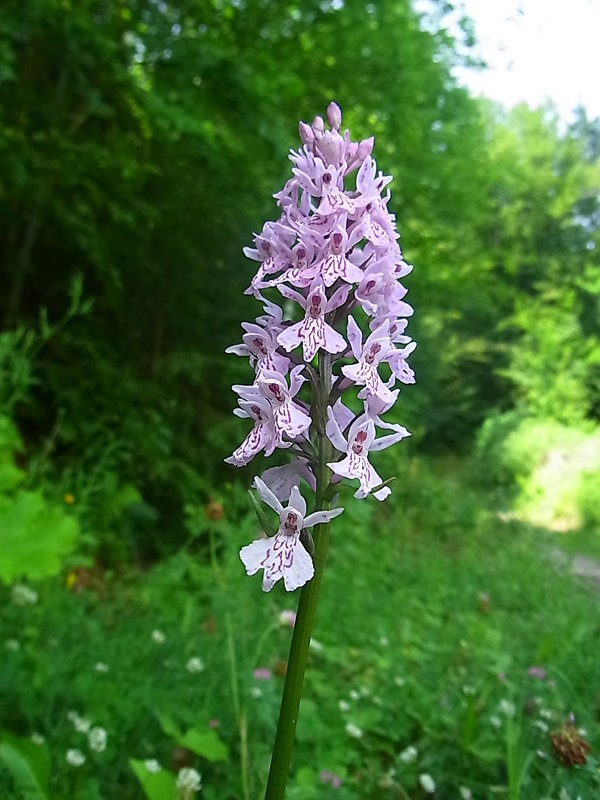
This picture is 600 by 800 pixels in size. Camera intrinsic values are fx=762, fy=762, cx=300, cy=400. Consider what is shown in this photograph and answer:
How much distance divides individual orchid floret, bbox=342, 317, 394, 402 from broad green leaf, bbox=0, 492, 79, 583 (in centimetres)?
142

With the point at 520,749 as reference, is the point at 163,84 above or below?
above

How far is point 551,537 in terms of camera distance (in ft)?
21.8

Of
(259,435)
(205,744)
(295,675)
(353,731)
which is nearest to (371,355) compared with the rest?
(259,435)

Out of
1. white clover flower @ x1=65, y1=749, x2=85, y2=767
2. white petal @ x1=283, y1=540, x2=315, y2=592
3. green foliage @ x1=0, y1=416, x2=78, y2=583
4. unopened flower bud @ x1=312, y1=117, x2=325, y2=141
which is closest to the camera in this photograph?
white petal @ x1=283, y1=540, x2=315, y2=592

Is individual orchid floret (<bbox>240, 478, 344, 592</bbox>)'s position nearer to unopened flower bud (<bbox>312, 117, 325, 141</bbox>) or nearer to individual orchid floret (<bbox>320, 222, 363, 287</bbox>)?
individual orchid floret (<bbox>320, 222, 363, 287</bbox>)

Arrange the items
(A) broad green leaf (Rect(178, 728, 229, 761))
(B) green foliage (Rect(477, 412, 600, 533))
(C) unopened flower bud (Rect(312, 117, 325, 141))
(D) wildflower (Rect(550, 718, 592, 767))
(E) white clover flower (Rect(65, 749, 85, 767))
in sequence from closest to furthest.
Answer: (C) unopened flower bud (Rect(312, 117, 325, 141)) < (D) wildflower (Rect(550, 718, 592, 767)) < (E) white clover flower (Rect(65, 749, 85, 767)) < (A) broad green leaf (Rect(178, 728, 229, 761)) < (B) green foliage (Rect(477, 412, 600, 533))

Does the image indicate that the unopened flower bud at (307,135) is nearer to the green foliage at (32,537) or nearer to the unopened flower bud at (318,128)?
the unopened flower bud at (318,128)

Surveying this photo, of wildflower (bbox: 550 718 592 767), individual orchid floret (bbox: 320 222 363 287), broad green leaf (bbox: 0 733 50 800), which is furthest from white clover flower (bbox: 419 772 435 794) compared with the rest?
individual orchid floret (bbox: 320 222 363 287)

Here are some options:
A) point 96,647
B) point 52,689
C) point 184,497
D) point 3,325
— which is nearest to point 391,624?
point 96,647

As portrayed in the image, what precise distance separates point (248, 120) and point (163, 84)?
582 millimetres

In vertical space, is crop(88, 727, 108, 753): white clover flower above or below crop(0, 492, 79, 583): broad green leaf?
below

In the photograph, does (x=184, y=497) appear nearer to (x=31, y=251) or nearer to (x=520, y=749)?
(x=31, y=251)

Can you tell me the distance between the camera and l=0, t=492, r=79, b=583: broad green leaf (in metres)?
2.18

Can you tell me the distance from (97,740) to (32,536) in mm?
708
